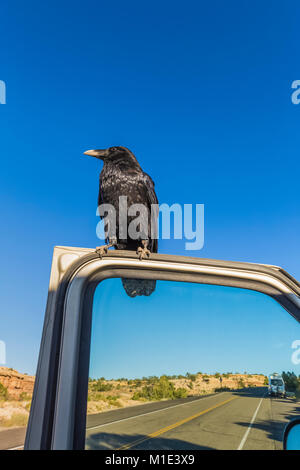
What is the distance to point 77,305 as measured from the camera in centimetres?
119

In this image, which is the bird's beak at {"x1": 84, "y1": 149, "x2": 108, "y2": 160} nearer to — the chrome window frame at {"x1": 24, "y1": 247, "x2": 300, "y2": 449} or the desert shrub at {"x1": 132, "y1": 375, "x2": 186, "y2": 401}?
the chrome window frame at {"x1": 24, "y1": 247, "x2": 300, "y2": 449}

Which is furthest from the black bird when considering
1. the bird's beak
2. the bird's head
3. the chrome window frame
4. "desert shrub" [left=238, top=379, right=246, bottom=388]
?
"desert shrub" [left=238, top=379, right=246, bottom=388]

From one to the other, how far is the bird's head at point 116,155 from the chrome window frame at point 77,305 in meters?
3.48

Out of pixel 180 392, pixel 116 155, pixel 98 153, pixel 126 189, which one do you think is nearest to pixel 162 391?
pixel 180 392

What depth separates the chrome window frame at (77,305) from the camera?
1.00m

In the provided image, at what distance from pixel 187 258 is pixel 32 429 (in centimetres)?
89

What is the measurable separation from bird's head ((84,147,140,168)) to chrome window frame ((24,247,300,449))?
348 cm

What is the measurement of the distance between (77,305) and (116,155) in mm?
3949

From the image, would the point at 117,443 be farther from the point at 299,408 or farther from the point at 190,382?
the point at 299,408

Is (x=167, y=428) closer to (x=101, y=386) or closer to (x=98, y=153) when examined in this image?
(x=101, y=386)

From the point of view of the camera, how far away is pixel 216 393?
4.18 feet

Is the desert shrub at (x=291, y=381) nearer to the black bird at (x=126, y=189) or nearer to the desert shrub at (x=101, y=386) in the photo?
the desert shrub at (x=101, y=386)

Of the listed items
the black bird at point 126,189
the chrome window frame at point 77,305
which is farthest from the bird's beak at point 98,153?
the chrome window frame at point 77,305
